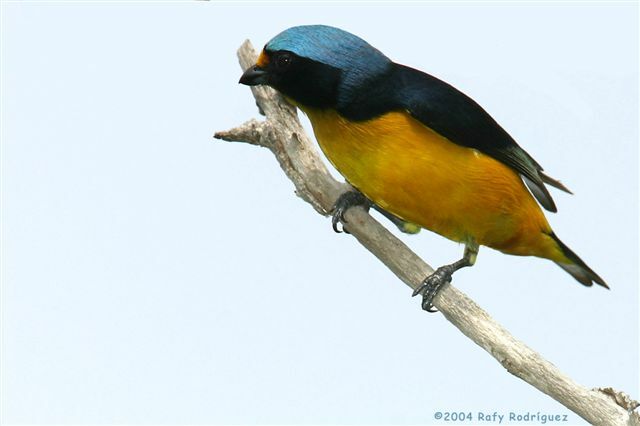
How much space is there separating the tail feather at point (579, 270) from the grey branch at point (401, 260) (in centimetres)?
101

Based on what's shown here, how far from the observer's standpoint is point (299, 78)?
636 cm

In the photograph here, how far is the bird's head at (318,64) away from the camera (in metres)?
6.30

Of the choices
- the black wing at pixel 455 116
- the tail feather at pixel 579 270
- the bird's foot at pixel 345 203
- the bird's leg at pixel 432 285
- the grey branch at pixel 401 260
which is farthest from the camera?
the tail feather at pixel 579 270

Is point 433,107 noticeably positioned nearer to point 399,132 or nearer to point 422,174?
point 399,132

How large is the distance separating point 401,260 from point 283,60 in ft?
4.57

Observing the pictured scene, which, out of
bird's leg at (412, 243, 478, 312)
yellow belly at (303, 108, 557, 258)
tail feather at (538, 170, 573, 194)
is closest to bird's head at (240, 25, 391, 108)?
yellow belly at (303, 108, 557, 258)

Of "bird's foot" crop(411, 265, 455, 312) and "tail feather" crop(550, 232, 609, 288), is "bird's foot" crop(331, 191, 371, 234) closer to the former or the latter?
"bird's foot" crop(411, 265, 455, 312)

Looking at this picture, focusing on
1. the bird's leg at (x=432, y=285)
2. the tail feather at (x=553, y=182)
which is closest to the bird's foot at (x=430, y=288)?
the bird's leg at (x=432, y=285)

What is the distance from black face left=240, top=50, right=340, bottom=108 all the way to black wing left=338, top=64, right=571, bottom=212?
123 millimetres

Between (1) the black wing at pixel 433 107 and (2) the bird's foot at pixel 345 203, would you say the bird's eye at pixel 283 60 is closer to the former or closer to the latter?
(1) the black wing at pixel 433 107

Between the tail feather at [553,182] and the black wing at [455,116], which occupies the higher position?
the black wing at [455,116]

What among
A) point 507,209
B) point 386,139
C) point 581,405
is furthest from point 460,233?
point 581,405

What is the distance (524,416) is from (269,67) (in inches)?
98.3

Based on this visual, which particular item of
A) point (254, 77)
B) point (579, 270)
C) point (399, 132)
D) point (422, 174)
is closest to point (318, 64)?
point (254, 77)
